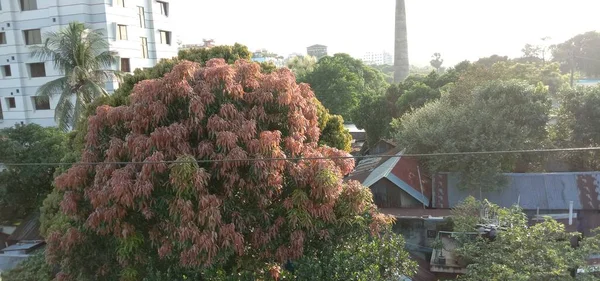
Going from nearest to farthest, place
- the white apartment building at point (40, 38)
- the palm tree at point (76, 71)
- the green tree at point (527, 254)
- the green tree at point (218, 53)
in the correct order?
the green tree at point (527, 254), the green tree at point (218, 53), the palm tree at point (76, 71), the white apartment building at point (40, 38)

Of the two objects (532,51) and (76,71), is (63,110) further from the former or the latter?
(532,51)

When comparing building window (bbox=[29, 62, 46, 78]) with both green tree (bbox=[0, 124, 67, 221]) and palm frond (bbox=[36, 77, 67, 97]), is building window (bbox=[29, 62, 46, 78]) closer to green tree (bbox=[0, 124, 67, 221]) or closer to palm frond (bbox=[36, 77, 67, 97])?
green tree (bbox=[0, 124, 67, 221])

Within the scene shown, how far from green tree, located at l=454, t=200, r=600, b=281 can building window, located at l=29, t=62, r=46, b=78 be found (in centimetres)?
2587

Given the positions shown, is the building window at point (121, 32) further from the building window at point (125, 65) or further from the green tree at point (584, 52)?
the green tree at point (584, 52)

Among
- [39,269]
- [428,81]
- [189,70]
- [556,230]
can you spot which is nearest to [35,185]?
[39,269]

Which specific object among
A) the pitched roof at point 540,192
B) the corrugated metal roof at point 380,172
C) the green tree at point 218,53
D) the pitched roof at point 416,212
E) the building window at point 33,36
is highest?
the building window at point 33,36

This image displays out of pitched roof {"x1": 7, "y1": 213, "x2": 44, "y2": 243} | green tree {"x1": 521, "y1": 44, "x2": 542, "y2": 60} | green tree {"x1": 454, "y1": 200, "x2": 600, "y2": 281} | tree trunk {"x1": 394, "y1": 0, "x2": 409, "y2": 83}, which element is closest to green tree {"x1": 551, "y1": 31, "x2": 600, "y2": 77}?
green tree {"x1": 521, "y1": 44, "x2": 542, "y2": 60}

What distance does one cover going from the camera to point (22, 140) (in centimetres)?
1869

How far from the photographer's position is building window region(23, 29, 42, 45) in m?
25.8

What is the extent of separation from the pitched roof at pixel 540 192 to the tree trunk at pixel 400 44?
2733cm

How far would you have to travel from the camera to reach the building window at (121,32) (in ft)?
85.9

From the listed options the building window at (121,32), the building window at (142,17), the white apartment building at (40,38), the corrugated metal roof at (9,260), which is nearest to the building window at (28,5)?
the white apartment building at (40,38)

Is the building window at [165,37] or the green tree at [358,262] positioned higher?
the building window at [165,37]

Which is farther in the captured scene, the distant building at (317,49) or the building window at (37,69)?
the distant building at (317,49)
